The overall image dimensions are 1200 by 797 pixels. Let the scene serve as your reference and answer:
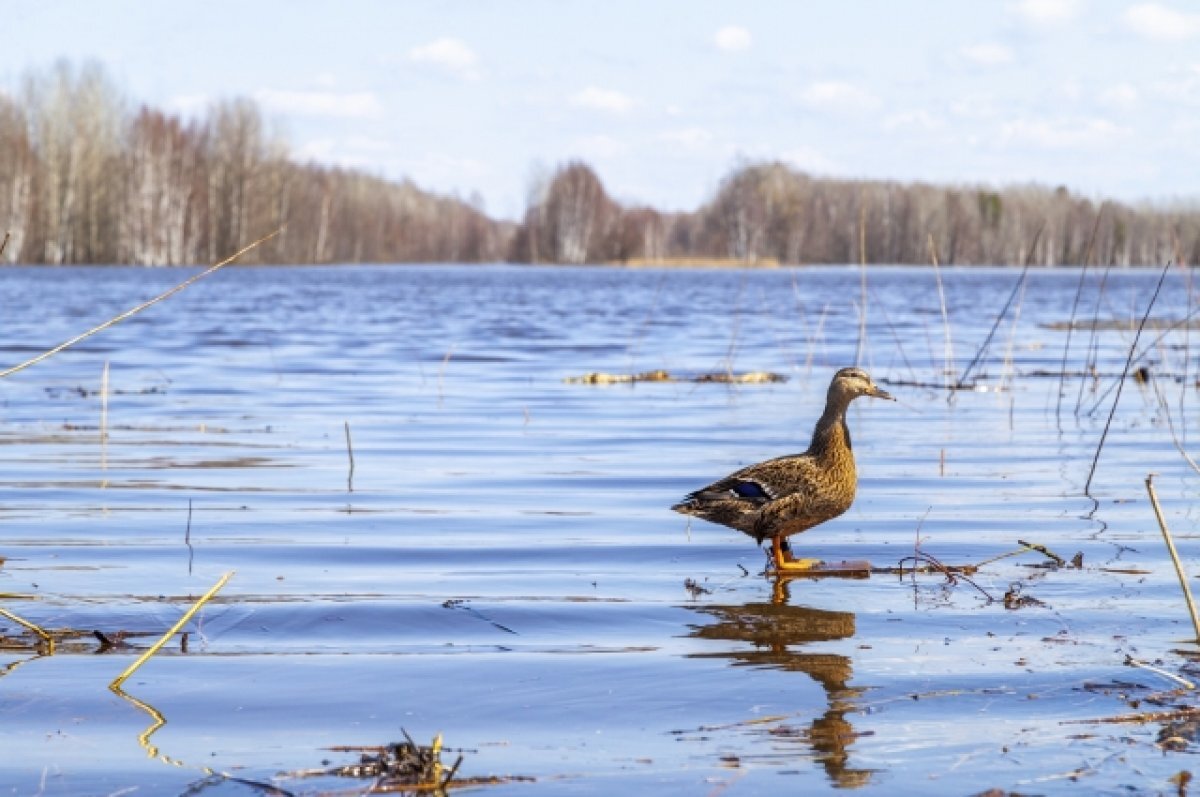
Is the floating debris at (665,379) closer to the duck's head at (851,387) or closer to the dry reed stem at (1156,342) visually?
the dry reed stem at (1156,342)

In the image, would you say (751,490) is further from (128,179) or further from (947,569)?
(128,179)

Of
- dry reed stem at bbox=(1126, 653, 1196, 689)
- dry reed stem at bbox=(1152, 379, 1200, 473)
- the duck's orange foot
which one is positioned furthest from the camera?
the duck's orange foot

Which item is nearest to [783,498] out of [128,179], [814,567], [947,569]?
[814,567]

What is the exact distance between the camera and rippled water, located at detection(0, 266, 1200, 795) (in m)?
4.29

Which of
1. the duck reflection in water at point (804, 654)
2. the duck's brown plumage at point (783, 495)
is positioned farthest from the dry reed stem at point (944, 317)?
the duck reflection in water at point (804, 654)

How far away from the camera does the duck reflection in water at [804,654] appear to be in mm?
4254

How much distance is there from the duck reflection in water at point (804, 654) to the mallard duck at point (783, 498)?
28 cm

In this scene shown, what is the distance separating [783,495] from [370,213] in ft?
464

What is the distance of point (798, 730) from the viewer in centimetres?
446

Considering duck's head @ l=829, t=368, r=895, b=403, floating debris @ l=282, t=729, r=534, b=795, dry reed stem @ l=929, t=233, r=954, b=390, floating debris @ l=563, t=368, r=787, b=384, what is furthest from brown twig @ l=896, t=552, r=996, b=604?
floating debris @ l=563, t=368, r=787, b=384

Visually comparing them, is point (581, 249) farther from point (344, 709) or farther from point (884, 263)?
point (344, 709)

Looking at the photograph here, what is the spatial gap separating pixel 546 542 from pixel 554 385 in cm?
1076

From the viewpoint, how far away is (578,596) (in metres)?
6.72

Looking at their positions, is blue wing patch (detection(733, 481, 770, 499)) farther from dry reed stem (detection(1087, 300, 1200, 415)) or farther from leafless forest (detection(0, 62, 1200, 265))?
leafless forest (detection(0, 62, 1200, 265))
